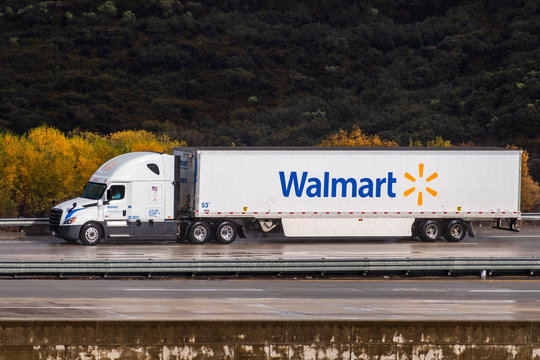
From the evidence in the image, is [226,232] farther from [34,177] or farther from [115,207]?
[34,177]

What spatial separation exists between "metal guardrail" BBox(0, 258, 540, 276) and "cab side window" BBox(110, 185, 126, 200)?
6.71 metres

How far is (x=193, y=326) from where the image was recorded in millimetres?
16484

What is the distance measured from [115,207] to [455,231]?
38.7 feet

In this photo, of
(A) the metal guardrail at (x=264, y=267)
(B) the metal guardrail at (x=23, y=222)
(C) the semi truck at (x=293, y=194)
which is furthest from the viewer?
(B) the metal guardrail at (x=23, y=222)

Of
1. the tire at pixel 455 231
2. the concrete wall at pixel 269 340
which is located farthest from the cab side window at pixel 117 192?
the concrete wall at pixel 269 340

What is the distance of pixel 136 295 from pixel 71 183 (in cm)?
1961

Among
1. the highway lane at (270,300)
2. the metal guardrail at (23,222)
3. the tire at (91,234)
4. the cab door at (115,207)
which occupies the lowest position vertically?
the highway lane at (270,300)

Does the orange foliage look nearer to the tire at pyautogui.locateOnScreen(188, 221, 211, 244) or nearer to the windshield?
the windshield

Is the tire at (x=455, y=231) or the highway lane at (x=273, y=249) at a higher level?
the tire at (x=455, y=231)

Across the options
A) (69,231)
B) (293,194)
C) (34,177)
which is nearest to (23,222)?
(69,231)

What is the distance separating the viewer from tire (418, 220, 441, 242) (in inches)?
1390

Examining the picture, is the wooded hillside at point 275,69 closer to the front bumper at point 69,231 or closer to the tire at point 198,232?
the tire at point 198,232

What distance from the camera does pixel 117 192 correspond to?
33375mm

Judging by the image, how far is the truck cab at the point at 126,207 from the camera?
33.1m
